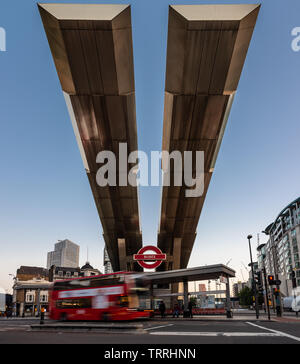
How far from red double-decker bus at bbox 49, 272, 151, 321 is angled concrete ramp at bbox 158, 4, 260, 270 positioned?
974cm

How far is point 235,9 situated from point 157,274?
2638cm

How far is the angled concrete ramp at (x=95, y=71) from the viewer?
1456cm

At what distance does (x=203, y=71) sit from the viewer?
17.4 meters

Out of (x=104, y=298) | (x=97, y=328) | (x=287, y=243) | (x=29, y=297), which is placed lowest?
(x=29, y=297)

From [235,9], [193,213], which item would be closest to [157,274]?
[193,213]

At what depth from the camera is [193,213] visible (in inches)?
1369

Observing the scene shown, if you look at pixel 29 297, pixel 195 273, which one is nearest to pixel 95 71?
pixel 195 273

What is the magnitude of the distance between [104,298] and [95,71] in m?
13.8

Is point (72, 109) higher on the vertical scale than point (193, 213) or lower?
higher

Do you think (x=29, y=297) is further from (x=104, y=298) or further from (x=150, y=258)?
(x=104, y=298)

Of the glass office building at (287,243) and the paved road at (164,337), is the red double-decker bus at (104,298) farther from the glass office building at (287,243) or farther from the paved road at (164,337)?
the glass office building at (287,243)

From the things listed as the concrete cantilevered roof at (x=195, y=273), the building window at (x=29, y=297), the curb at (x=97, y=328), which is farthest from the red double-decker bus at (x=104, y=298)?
the building window at (x=29, y=297)

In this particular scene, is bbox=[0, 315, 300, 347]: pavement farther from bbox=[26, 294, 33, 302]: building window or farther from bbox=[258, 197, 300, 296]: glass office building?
bbox=[26, 294, 33, 302]: building window
